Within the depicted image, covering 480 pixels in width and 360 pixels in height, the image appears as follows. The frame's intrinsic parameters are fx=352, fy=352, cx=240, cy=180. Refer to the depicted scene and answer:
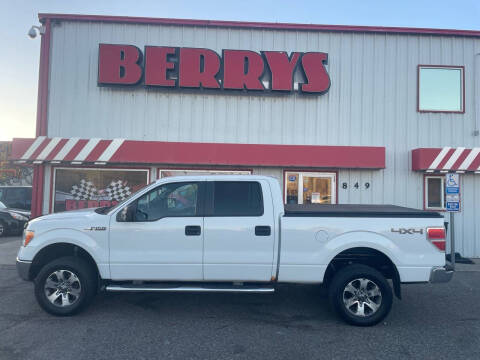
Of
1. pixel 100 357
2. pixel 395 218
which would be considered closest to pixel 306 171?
pixel 395 218

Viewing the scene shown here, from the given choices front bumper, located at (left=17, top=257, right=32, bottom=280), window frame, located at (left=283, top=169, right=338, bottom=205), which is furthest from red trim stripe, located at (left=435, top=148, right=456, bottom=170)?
front bumper, located at (left=17, top=257, right=32, bottom=280)

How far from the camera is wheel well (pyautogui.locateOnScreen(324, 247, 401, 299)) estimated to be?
4.98 meters

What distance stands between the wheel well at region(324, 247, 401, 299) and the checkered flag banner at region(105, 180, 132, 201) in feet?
21.4

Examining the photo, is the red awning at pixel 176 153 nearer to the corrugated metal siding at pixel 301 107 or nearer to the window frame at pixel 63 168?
the window frame at pixel 63 168

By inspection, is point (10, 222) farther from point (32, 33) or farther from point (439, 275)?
point (439, 275)

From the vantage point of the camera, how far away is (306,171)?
9.88m

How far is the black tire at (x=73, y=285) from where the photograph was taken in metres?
4.88

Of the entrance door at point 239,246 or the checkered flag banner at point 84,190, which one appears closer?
the entrance door at point 239,246

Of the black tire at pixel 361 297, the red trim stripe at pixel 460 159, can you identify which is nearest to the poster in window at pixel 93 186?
the black tire at pixel 361 297

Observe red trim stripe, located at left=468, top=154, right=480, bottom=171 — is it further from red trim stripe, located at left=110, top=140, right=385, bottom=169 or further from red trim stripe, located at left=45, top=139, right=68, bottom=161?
red trim stripe, located at left=45, top=139, right=68, bottom=161

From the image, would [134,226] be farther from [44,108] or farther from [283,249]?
[44,108]

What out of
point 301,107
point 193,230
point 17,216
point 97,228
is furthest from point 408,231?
point 17,216

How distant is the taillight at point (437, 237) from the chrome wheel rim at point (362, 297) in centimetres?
98

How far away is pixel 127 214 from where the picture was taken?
4.86 meters
